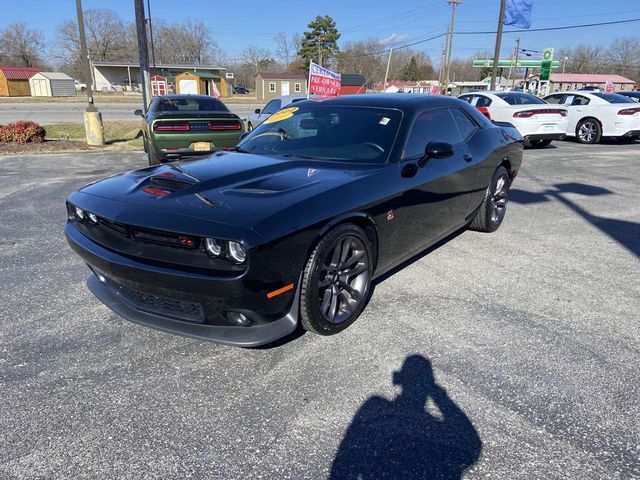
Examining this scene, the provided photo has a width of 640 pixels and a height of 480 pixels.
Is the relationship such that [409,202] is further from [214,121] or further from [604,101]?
[604,101]

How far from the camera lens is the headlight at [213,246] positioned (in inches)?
95.8

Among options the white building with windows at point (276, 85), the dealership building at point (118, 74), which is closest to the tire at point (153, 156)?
the white building with windows at point (276, 85)

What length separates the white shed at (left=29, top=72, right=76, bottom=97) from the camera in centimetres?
5297

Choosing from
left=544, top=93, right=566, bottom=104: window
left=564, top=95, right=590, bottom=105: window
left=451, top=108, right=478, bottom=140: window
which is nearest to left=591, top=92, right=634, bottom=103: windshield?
left=564, top=95, right=590, bottom=105: window

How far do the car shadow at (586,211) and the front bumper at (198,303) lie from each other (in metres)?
4.10

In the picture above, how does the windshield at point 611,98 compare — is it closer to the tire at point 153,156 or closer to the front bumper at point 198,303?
the tire at point 153,156

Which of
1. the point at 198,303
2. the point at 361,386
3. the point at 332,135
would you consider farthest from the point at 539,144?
the point at 198,303

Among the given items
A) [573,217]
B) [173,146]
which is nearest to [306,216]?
[573,217]

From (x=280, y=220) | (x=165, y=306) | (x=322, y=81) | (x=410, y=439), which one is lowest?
(x=410, y=439)

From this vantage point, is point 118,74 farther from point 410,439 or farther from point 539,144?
point 410,439

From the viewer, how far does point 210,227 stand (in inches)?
95.3

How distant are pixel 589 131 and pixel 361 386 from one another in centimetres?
1460

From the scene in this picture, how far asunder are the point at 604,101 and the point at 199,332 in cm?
1508

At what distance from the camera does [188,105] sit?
10.5m
